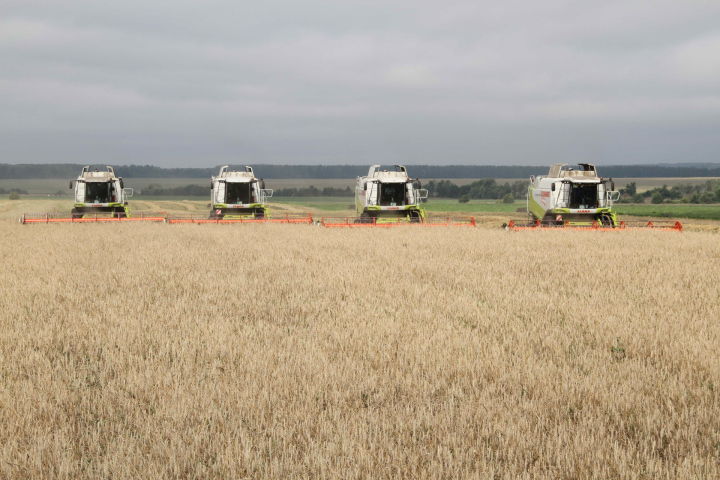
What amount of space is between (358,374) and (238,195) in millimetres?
23471

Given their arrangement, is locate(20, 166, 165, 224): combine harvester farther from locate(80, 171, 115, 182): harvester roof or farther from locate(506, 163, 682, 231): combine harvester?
locate(506, 163, 682, 231): combine harvester

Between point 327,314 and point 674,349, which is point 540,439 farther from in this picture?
point 327,314

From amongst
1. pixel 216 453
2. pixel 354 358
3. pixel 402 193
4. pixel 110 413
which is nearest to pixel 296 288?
pixel 354 358

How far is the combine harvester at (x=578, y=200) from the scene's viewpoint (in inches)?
953

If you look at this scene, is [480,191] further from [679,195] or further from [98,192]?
[98,192]

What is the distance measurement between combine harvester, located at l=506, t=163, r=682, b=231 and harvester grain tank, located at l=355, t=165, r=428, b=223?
4.32m

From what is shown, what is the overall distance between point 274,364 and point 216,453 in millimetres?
1833

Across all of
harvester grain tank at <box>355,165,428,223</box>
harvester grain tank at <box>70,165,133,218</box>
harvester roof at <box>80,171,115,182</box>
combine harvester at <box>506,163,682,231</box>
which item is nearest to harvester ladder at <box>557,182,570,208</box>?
combine harvester at <box>506,163,682,231</box>

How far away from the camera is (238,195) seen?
27.9 meters

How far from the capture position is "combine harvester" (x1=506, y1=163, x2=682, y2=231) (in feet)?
79.4

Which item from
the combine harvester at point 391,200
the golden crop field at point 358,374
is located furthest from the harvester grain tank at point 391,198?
the golden crop field at point 358,374

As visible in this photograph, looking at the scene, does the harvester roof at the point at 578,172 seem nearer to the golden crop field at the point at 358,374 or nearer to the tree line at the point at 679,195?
the golden crop field at the point at 358,374

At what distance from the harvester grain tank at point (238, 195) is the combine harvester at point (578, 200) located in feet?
35.2

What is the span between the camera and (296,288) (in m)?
10.0
